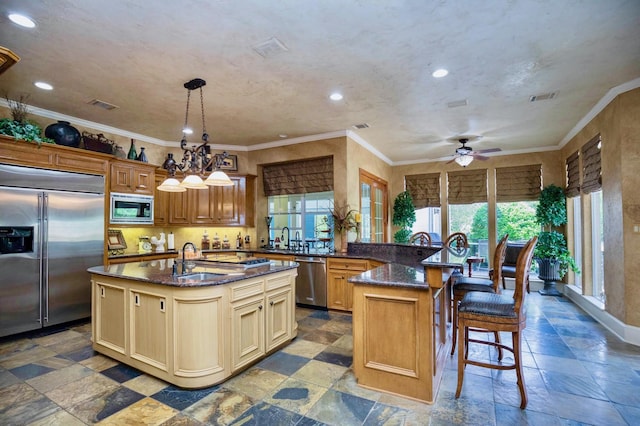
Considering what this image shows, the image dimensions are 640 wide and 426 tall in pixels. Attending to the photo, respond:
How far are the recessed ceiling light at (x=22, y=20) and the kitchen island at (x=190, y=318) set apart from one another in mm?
2164

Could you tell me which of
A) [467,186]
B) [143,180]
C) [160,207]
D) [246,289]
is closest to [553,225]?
[467,186]

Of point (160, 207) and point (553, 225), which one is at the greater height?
point (160, 207)

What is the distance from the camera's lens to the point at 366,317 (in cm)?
256

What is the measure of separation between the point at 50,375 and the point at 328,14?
3.96m

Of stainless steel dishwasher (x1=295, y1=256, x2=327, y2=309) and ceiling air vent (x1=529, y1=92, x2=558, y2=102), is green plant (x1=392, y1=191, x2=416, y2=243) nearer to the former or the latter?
stainless steel dishwasher (x1=295, y1=256, x2=327, y2=309)

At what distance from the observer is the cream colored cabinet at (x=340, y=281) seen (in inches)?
185

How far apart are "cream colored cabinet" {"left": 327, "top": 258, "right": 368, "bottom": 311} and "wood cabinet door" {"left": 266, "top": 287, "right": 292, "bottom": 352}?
4.56 feet

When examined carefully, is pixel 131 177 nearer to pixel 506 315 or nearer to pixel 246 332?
pixel 246 332

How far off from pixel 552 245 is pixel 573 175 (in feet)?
4.37

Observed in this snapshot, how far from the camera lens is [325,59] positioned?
117 inches

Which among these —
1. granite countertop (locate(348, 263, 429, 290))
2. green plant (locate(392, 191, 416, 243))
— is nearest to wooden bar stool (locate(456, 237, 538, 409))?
granite countertop (locate(348, 263, 429, 290))

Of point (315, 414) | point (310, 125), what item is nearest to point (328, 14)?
point (310, 125)

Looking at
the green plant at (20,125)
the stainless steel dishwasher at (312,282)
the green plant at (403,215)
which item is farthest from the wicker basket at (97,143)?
the green plant at (403,215)

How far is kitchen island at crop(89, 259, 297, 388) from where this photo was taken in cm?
258
